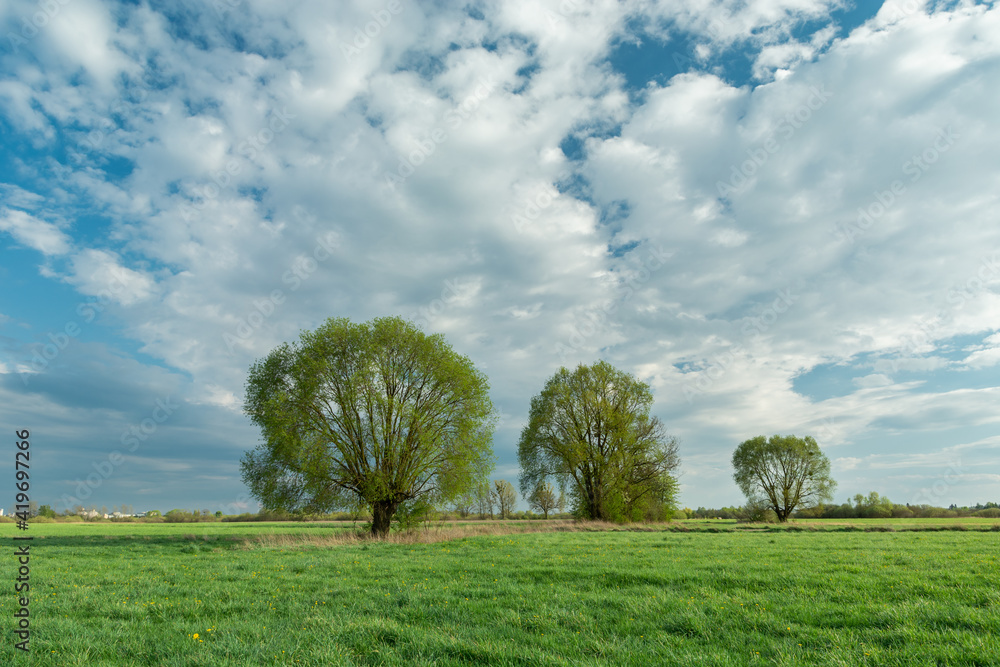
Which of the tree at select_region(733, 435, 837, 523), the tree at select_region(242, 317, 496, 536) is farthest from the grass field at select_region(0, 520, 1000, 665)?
the tree at select_region(733, 435, 837, 523)

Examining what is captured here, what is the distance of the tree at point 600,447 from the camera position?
43594 millimetres

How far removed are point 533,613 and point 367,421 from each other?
2260cm

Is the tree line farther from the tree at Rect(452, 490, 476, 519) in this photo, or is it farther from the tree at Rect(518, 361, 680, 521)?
the tree at Rect(518, 361, 680, 521)

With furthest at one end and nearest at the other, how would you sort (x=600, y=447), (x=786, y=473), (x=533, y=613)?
1. (x=786, y=473)
2. (x=600, y=447)
3. (x=533, y=613)

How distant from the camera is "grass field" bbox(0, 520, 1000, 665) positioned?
Result: 5.90 m

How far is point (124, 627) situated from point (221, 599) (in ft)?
7.27

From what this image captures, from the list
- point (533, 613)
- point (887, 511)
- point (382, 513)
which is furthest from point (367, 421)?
point (887, 511)

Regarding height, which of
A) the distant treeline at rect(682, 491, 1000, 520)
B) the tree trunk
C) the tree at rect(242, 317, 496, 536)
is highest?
the tree at rect(242, 317, 496, 536)

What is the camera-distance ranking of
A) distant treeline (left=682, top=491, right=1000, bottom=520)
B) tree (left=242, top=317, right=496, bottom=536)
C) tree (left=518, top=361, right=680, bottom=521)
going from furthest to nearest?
1. distant treeline (left=682, top=491, right=1000, bottom=520)
2. tree (left=518, top=361, right=680, bottom=521)
3. tree (left=242, top=317, right=496, bottom=536)

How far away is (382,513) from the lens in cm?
2909

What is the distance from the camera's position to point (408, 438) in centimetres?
2930

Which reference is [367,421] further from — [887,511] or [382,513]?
[887,511]

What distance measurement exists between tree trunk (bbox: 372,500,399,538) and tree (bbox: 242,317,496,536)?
59mm

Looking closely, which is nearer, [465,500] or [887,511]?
[465,500]
